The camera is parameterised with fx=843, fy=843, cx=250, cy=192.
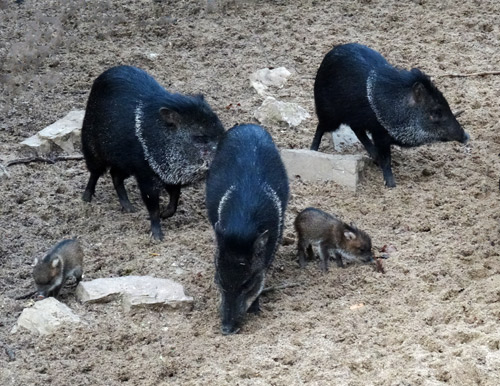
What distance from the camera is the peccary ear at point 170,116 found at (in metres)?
6.45

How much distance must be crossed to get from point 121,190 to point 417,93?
267 cm

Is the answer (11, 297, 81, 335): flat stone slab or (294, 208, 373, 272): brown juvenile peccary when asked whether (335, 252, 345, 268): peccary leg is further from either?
(11, 297, 81, 335): flat stone slab

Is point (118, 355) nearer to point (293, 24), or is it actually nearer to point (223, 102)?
point (223, 102)

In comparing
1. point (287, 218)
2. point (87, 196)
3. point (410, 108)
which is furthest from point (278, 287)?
point (410, 108)

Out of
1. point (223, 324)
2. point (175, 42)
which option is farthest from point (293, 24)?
point (223, 324)

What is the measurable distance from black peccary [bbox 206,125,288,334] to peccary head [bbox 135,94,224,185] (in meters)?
0.66

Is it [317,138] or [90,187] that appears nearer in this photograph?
[90,187]

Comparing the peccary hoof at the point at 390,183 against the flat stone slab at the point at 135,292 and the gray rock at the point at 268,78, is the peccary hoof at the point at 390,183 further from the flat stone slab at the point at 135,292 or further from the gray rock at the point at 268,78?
the flat stone slab at the point at 135,292

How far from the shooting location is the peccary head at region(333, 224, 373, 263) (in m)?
5.74

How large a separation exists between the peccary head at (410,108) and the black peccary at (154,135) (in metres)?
1.57

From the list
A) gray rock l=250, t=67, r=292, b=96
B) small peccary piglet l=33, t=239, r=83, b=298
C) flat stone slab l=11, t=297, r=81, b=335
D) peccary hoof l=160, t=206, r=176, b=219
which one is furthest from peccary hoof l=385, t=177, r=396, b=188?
flat stone slab l=11, t=297, r=81, b=335

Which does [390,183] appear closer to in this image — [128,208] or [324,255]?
[324,255]

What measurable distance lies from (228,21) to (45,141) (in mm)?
3502

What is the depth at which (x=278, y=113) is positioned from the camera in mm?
8102
